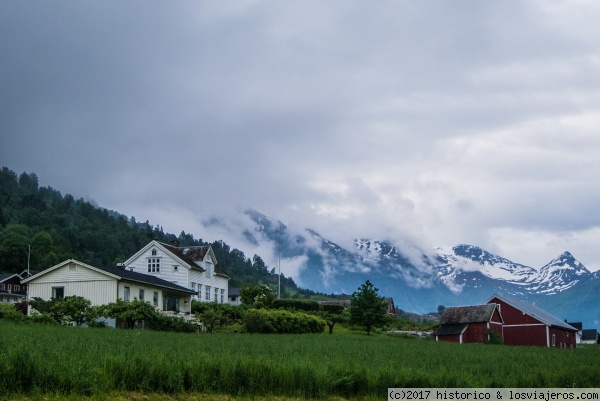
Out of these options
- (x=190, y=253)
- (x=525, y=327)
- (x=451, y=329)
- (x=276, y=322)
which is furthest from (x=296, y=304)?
(x=525, y=327)

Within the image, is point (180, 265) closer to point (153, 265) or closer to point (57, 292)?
point (153, 265)

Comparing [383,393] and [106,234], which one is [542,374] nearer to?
[383,393]

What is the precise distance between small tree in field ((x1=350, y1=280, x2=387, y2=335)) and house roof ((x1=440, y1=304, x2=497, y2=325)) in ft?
40.4

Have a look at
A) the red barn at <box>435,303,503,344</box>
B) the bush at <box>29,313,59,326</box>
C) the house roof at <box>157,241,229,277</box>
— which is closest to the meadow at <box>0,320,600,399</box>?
the bush at <box>29,313,59,326</box>

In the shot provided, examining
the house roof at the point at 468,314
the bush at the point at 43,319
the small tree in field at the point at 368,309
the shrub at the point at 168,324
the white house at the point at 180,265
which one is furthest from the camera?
the white house at the point at 180,265

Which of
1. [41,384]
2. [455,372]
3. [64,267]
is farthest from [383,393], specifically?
[64,267]

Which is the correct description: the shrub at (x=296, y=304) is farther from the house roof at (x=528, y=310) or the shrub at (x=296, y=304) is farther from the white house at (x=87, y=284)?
the house roof at (x=528, y=310)

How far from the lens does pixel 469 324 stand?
6769 cm

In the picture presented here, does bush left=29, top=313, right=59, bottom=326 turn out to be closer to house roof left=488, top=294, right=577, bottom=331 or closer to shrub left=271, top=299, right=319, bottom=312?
shrub left=271, top=299, right=319, bottom=312

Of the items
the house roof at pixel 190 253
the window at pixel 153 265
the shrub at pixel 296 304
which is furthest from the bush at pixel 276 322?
the window at pixel 153 265

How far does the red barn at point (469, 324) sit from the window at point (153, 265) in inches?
1131

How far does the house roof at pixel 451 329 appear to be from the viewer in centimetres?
6744

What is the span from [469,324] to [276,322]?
26592 millimetres

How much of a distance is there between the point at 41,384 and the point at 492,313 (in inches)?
2344
